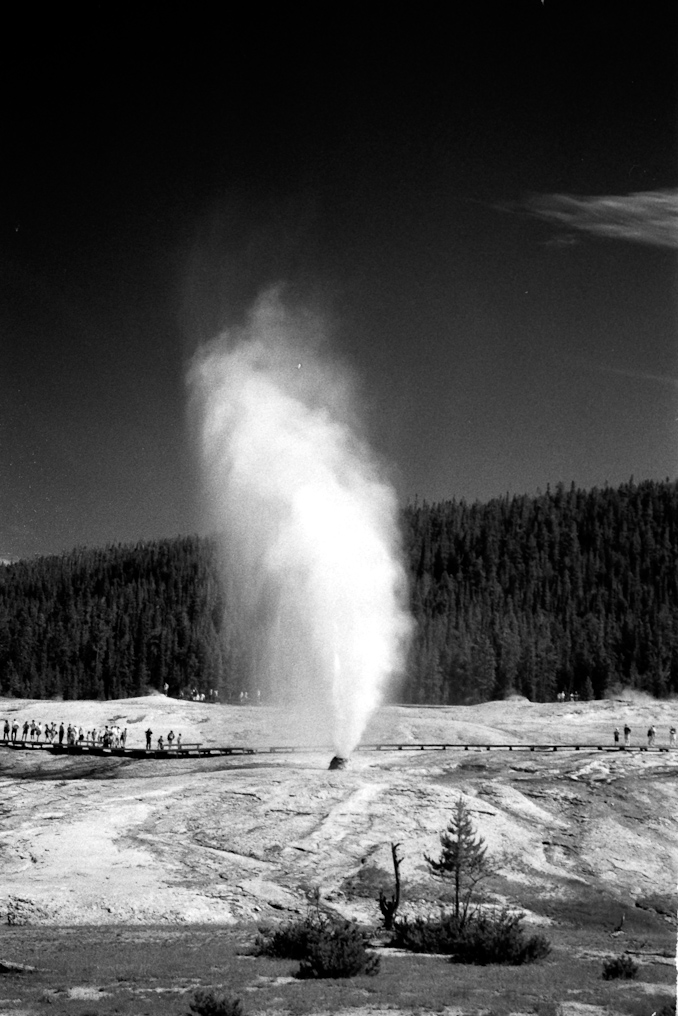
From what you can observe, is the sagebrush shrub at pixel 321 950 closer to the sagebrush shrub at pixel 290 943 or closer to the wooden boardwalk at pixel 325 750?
the sagebrush shrub at pixel 290 943

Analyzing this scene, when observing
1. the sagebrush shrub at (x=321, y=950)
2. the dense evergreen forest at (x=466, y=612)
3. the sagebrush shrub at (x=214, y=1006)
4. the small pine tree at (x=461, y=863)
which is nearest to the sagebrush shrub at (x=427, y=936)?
the small pine tree at (x=461, y=863)

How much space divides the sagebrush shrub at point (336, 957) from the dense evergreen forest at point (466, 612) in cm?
8050

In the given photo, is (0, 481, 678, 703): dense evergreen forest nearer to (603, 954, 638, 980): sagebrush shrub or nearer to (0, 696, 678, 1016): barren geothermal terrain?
(0, 696, 678, 1016): barren geothermal terrain

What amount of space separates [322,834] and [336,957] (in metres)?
13.0

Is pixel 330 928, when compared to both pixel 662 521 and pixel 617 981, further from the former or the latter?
pixel 662 521

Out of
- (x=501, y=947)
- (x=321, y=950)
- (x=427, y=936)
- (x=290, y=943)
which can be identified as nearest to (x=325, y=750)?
(x=427, y=936)

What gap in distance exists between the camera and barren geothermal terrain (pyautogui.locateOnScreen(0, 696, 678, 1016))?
2898 centimetres

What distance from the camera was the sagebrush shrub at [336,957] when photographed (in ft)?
70.5

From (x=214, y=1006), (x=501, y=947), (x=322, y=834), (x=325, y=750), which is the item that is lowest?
(x=501, y=947)

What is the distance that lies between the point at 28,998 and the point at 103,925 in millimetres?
7595

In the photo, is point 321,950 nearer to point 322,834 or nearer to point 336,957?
point 336,957

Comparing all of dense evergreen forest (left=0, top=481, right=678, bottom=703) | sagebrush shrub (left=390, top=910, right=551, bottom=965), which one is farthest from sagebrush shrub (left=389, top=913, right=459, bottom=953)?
dense evergreen forest (left=0, top=481, right=678, bottom=703)

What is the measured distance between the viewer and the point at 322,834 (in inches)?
1361

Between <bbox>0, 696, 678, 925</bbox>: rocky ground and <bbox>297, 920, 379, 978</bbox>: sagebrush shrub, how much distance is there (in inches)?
236
